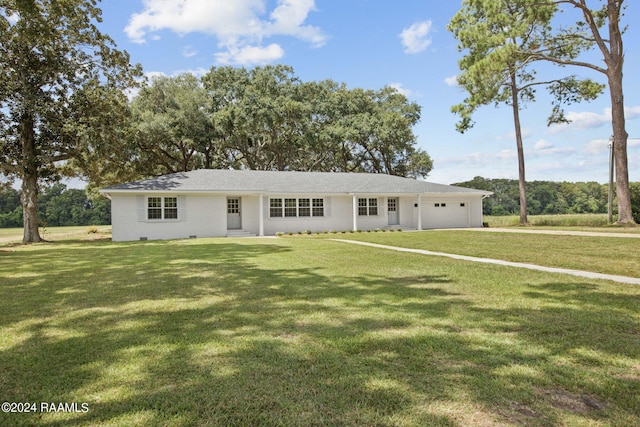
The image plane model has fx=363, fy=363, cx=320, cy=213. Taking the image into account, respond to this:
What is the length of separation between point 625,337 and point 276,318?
3558 mm

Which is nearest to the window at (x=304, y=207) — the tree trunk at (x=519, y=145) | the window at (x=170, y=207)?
the window at (x=170, y=207)

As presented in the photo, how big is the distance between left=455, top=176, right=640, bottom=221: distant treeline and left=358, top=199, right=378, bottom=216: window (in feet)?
107

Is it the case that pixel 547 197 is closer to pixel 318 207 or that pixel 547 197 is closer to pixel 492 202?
pixel 492 202

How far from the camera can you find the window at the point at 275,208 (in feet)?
71.2

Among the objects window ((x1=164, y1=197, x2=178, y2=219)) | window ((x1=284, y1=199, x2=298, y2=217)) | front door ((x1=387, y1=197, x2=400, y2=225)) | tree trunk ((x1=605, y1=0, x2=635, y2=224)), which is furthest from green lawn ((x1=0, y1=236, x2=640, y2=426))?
front door ((x1=387, y1=197, x2=400, y2=225))

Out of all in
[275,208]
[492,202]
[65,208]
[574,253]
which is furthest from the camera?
[492,202]

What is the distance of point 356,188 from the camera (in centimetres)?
2331

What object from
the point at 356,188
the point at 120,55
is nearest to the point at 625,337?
the point at 356,188

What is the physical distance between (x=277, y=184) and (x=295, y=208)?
1861 mm

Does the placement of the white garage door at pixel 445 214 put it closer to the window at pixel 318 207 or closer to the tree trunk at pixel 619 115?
the window at pixel 318 207

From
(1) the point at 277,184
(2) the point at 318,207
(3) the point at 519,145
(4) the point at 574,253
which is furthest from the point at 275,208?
(3) the point at 519,145

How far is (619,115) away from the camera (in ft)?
62.3

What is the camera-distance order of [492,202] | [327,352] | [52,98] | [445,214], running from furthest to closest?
1. [492,202]
2. [445,214]
3. [52,98]
4. [327,352]

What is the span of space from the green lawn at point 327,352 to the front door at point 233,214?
1455 centimetres
